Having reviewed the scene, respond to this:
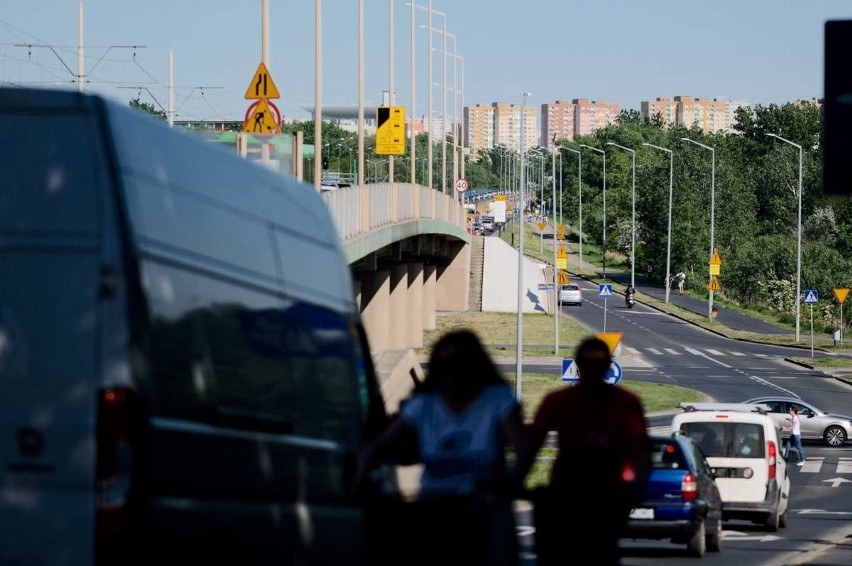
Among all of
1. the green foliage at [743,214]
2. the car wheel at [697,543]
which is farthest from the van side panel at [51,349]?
the green foliage at [743,214]

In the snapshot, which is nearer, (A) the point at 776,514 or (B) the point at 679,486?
(B) the point at 679,486

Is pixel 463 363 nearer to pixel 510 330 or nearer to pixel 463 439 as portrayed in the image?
pixel 463 439

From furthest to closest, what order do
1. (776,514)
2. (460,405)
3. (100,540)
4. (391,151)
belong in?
(391,151), (776,514), (460,405), (100,540)

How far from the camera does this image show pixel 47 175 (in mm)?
5699

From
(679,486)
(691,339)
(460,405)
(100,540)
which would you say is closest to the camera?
(100,540)

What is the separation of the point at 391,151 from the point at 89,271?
44.4 m

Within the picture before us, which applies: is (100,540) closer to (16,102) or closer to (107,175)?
(107,175)

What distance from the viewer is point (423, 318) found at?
81.2 m

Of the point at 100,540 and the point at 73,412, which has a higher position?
the point at 73,412

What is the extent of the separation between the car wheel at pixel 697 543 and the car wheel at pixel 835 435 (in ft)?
84.1

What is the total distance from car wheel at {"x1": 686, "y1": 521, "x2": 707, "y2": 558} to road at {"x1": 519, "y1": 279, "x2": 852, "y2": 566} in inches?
5.2

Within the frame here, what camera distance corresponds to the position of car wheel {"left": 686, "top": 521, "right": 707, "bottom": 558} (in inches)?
729

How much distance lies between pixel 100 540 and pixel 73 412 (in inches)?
17.3

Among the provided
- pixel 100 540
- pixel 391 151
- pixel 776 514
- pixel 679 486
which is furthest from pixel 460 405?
pixel 391 151
